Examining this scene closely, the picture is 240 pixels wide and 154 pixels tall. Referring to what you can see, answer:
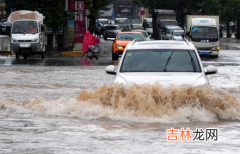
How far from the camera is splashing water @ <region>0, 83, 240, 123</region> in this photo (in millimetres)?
12609

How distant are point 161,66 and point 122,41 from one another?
24.7 m

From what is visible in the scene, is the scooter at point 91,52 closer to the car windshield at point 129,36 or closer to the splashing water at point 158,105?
the car windshield at point 129,36

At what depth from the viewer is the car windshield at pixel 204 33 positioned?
141ft

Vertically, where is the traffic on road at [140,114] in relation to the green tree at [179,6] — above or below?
above

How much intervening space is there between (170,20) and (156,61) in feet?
186

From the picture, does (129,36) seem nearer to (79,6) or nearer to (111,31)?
(79,6)

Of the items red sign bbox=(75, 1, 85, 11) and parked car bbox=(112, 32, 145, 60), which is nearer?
parked car bbox=(112, 32, 145, 60)

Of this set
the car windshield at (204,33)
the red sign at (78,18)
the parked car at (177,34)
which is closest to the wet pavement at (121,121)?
the car windshield at (204,33)

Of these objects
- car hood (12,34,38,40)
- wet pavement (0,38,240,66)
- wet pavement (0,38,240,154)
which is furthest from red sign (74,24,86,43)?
wet pavement (0,38,240,154)

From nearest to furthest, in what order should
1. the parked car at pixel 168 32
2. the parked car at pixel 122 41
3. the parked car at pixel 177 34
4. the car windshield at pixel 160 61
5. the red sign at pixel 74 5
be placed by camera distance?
the car windshield at pixel 160 61, the parked car at pixel 122 41, the red sign at pixel 74 5, the parked car at pixel 177 34, the parked car at pixel 168 32

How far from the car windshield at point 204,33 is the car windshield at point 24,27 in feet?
35.3

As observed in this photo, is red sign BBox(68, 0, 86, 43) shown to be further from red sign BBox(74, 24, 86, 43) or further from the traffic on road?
the traffic on road

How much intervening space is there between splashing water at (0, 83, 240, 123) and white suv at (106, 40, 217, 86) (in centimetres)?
16

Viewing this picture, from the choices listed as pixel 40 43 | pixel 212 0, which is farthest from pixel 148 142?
pixel 212 0
